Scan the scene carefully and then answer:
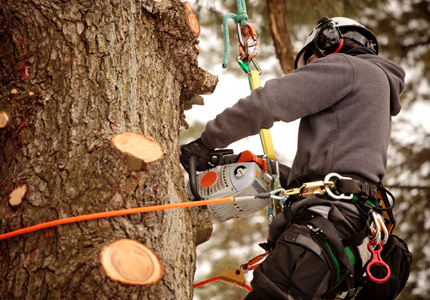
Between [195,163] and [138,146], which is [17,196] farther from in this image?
[195,163]

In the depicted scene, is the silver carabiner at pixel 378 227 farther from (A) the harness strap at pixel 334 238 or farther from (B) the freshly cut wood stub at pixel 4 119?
(B) the freshly cut wood stub at pixel 4 119

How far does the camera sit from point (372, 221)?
1.70 meters

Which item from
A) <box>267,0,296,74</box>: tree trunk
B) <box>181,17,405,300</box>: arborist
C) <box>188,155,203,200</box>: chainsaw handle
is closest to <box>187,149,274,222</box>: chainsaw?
<box>188,155,203,200</box>: chainsaw handle

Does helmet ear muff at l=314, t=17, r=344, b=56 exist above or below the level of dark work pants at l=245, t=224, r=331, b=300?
above

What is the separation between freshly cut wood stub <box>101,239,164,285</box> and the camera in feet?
4.19

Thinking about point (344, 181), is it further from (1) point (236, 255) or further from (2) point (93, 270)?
(1) point (236, 255)

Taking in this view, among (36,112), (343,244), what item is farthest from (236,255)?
(36,112)

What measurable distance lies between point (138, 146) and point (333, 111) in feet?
2.75

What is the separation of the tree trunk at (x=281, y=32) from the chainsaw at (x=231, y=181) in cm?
169

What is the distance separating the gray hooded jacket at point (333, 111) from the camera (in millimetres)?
1813

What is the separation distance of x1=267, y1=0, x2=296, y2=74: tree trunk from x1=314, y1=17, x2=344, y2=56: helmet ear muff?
4.99 feet

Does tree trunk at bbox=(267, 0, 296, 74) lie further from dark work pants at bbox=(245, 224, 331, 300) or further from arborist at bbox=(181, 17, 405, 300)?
dark work pants at bbox=(245, 224, 331, 300)

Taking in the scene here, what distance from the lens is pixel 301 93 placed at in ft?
5.97

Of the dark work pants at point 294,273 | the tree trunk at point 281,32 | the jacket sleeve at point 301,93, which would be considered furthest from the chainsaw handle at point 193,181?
the tree trunk at point 281,32
